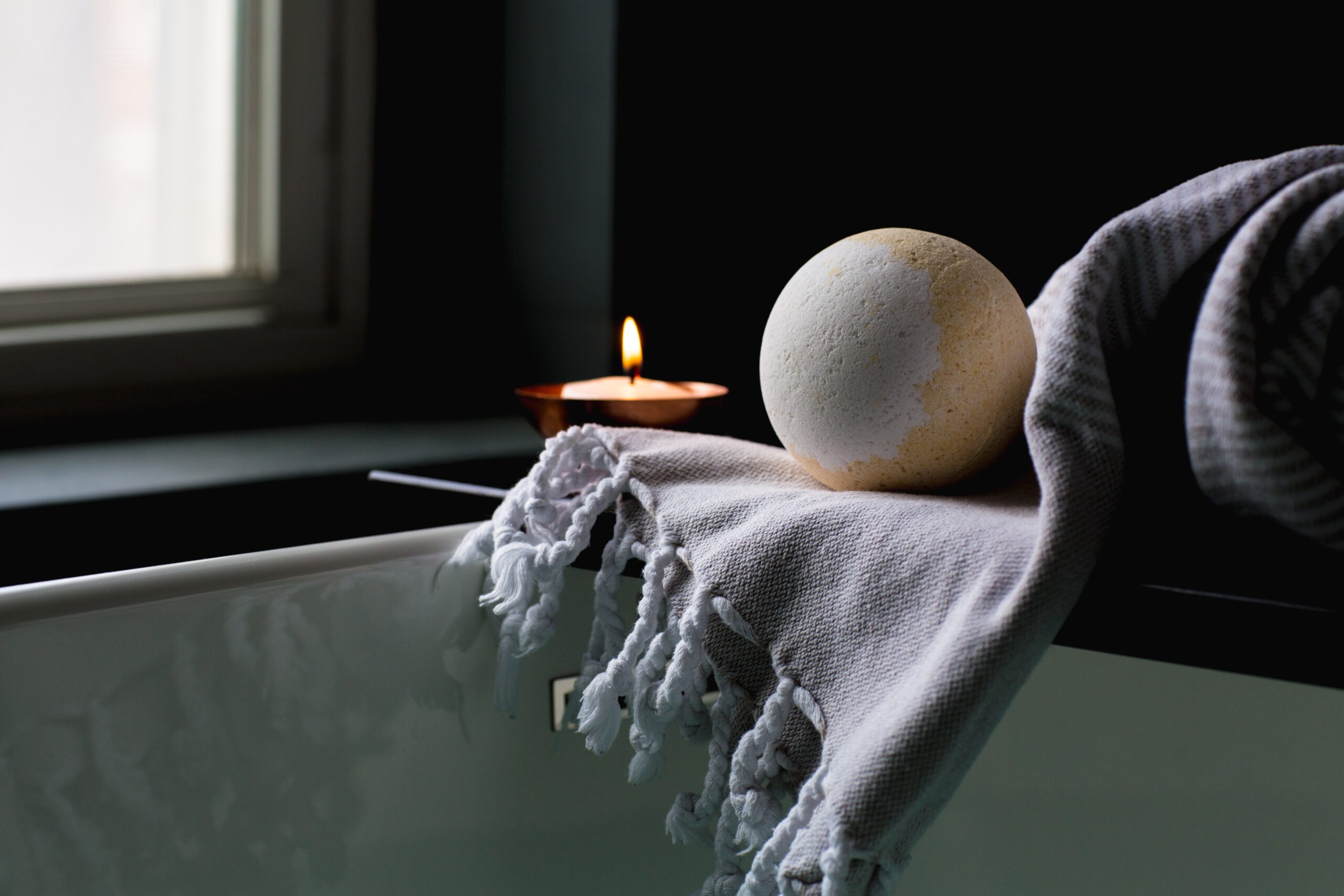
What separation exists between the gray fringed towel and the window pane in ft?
1.83

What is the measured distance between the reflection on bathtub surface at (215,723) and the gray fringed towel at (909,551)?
0.29 feet

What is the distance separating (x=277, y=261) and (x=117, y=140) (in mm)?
156

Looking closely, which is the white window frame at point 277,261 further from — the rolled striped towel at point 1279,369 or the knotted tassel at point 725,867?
the rolled striped towel at point 1279,369

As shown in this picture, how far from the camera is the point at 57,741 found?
0.58m

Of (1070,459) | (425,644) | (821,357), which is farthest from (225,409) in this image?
(1070,459)

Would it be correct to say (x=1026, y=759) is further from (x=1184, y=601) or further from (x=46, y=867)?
(x=46, y=867)

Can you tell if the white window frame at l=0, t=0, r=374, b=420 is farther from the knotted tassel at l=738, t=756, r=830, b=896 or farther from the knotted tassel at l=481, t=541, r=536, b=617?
the knotted tassel at l=738, t=756, r=830, b=896

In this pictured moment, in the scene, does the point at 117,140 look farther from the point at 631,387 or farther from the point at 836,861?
the point at 836,861

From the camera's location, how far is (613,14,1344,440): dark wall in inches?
36.2

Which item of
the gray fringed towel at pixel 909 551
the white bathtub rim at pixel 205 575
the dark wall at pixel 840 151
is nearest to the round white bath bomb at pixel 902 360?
the gray fringed towel at pixel 909 551

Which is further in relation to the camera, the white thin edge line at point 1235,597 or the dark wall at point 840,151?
the dark wall at point 840,151

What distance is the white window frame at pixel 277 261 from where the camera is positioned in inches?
38.8

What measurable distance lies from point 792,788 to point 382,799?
0.86 feet

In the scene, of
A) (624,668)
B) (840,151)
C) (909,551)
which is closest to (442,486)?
(624,668)
